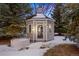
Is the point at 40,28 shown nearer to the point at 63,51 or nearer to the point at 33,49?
the point at 33,49

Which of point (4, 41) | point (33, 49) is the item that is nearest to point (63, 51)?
point (33, 49)

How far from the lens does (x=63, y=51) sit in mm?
2043

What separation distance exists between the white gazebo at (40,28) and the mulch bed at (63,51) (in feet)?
0.45

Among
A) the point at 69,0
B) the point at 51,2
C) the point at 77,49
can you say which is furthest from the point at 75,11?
the point at 77,49

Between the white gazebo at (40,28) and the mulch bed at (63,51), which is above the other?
the white gazebo at (40,28)

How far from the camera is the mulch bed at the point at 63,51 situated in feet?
6.68

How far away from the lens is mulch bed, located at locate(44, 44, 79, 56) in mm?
2035

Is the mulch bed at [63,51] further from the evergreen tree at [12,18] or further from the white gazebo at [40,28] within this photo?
the evergreen tree at [12,18]

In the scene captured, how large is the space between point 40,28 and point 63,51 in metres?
0.38

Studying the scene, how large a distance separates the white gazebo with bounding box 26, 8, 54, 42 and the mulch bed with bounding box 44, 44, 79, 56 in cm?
14

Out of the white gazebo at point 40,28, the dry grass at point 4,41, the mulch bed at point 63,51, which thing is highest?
the white gazebo at point 40,28

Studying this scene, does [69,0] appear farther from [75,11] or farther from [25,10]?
[25,10]

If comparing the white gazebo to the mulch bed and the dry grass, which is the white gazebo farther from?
the dry grass

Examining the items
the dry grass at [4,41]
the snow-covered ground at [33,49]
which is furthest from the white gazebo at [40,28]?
the dry grass at [4,41]
